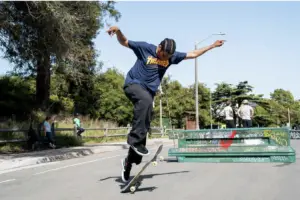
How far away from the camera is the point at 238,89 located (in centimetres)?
7162

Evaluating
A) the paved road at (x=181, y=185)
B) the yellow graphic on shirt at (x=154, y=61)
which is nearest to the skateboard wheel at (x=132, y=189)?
the paved road at (x=181, y=185)

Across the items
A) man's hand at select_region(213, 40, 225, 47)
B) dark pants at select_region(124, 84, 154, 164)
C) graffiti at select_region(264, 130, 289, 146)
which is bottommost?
graffiti at select_region(264, 130, 289, 146)

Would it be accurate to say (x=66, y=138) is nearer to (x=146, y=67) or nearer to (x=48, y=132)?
(x=48, y=132)

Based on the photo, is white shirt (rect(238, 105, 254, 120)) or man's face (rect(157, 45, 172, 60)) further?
white shirt (rect(238, 105, 254, 120))

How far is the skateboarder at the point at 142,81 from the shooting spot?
488 centimetres

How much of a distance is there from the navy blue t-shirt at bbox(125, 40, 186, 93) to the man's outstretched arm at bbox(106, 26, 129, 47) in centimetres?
9

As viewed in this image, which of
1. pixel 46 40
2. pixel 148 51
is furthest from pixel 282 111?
pixel 148 51

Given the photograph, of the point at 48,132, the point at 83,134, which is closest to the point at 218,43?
the point at 48,132

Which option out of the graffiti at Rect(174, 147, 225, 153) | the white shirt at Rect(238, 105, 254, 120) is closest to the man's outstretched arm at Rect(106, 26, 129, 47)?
the graffiti at Rect(174, 147, 225, 153)

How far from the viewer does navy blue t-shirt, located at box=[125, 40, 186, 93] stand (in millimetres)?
5092

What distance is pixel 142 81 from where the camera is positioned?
5059 mm

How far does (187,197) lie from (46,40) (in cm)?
963

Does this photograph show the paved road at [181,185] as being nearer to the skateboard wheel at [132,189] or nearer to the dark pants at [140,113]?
the skateboard wheel at [132,189]

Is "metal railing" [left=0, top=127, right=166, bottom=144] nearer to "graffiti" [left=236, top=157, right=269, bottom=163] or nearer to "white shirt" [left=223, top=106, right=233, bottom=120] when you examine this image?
"white shirt" [left=223, top=106, right=233, bottom=120]
